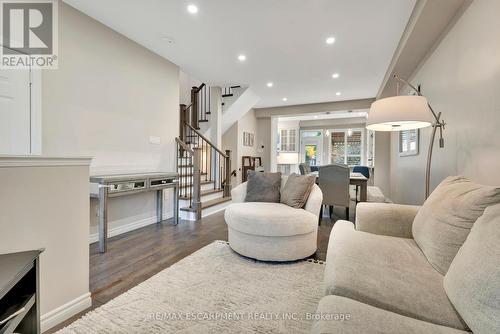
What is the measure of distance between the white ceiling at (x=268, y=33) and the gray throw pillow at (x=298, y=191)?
1865 mm

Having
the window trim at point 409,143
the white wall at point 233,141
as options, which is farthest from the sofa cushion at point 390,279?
the white wall at point 233,141

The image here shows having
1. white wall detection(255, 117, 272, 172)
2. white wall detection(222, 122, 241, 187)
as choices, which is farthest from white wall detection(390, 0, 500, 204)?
white wall detection(255, 117, 272, 172)

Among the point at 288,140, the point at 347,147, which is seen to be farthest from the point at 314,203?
the point at 347,147

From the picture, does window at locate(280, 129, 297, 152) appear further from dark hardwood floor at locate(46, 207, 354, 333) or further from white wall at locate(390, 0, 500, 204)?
white wall at locate(390, 0, 500, 204)

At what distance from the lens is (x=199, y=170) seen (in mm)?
3744

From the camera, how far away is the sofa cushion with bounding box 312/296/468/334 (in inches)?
29.1

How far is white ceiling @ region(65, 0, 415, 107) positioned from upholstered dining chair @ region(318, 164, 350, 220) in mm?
1794

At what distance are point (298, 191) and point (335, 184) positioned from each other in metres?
1.48

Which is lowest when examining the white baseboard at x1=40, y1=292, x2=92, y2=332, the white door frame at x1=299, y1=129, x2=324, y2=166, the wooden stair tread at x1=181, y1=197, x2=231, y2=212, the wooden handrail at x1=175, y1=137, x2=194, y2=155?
the white baseboard at x1=40, y1=292, x2=92, y2=332

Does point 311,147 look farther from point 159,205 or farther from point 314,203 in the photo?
point 314,203

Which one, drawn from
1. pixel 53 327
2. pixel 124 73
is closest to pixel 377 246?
pixel 53 327

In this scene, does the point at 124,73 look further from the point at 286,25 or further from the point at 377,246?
the point at 377,246

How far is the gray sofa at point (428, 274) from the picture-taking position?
0.75m

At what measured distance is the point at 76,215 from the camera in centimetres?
149
